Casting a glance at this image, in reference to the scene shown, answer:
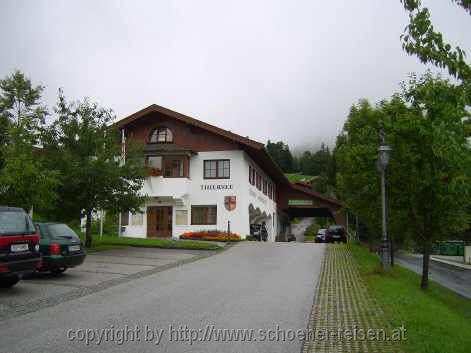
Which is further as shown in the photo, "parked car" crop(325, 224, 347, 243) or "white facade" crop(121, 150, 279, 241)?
"parked car" crop(325, 224, 347, 243)

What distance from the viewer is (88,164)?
66.3ft

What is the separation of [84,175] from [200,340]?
1462 cm

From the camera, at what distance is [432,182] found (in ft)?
45.8

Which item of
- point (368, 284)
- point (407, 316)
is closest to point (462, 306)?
point (368, 284)

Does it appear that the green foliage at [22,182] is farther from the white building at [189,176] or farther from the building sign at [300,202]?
the building sign at [300,202]

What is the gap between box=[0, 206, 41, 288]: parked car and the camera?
9.51 meters

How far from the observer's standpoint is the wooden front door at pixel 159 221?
32.2m

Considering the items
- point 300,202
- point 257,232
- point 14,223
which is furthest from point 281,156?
point 14,223

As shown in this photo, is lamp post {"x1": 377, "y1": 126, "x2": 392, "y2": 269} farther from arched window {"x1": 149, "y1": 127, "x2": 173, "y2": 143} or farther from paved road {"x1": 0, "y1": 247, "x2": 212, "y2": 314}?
arched window {"x1": 149, "y1": 127, "x2": 173, "y2": 143}

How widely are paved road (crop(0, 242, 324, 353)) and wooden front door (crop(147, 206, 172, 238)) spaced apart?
58.9ft

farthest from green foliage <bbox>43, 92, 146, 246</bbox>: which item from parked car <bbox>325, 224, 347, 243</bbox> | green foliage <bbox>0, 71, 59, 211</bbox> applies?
parked car <bbox>325, 224, 347, 243</bbox>

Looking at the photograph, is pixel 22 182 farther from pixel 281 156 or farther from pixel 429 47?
pixel 281 156

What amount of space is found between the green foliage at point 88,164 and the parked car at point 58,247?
6.98 metres

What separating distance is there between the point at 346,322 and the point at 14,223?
6.93 meters
